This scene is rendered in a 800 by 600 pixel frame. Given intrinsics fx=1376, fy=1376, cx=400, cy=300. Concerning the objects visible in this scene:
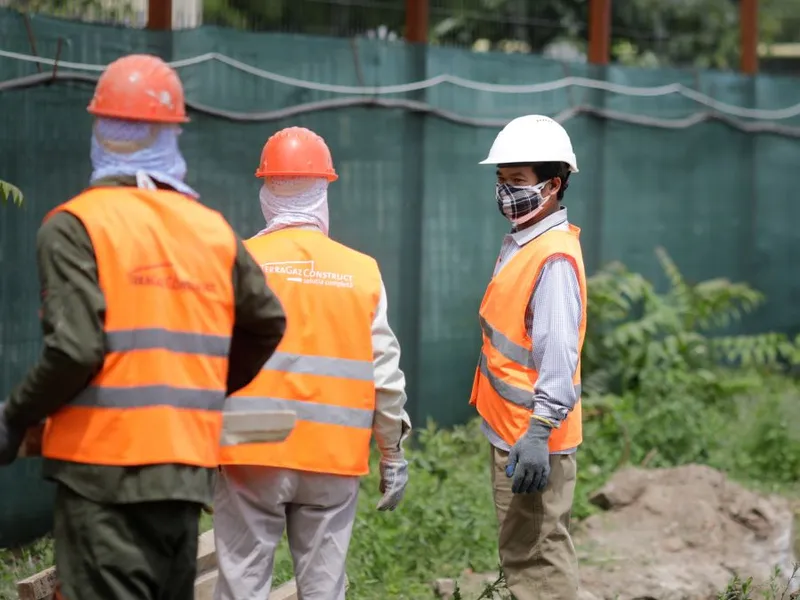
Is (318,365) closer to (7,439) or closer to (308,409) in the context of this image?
(308,409)

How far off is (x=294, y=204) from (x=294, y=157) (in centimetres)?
16

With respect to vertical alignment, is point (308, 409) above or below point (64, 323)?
below

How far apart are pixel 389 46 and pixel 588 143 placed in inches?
79.0

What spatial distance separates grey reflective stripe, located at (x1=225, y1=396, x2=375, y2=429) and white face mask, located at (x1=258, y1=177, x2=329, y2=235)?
0.62 meters

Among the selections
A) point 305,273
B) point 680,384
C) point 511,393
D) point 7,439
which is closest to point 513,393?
point 511,393

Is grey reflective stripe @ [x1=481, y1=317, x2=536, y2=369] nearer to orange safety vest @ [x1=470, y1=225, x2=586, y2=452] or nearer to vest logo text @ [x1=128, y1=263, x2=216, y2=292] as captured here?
orange safety vest @ [x1=470, y1=225, x2=586, y2=452]

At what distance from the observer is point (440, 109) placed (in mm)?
8445

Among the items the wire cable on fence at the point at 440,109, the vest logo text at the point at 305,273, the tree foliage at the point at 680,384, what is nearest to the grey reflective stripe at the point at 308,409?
the vest logo text at the point at 305,273

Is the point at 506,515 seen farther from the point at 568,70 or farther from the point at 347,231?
the point at 568,70

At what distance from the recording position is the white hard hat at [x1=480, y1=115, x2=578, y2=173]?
5.14 metres

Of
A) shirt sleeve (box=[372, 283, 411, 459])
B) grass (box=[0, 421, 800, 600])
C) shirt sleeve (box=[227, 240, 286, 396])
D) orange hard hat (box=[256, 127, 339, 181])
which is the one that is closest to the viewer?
shirt sleeve (box=[227, 240, 286, 396])

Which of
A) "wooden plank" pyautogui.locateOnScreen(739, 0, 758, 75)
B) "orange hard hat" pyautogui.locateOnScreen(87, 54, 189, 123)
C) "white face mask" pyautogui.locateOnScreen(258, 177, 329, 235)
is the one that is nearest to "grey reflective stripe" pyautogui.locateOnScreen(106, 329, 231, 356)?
"orange hard hat" pyautogui.locateOnScreen(87, 54, 189, 123)

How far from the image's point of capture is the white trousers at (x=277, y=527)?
4.41 metres

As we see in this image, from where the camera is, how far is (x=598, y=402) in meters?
8.56
